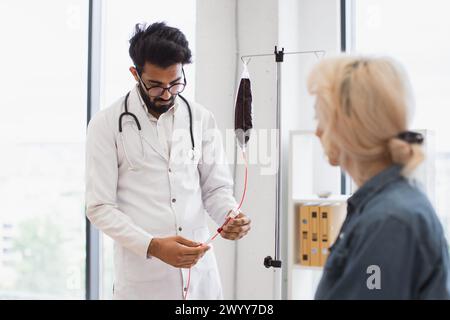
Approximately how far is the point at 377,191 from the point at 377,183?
0.02 m

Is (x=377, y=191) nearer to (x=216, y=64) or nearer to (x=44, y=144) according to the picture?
(x=216, y=64)

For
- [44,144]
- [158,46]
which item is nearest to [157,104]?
[158,46]

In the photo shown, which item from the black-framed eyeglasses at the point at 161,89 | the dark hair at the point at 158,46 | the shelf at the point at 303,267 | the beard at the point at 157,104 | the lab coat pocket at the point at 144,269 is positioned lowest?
the shelf at the point at 303,267

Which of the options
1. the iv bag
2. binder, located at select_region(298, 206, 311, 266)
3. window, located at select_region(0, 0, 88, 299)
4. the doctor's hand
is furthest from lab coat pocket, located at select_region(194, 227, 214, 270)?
window, located at select_region(0, 0, 88, 299)

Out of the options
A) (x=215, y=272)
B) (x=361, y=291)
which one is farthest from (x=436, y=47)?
(x=361, y=291)

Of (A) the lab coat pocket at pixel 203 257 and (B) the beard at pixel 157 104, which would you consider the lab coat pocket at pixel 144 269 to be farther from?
(B) the beard at pixel 157 104

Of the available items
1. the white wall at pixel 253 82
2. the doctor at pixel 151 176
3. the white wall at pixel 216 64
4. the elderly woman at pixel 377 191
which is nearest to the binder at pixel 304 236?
the white wall at pixel 253 82

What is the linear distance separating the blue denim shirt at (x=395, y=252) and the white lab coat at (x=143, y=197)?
89 cm

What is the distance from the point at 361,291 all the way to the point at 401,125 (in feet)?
1.05

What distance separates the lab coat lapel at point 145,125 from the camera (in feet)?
5.62

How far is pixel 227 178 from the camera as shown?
1848mm

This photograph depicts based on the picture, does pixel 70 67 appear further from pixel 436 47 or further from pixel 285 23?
pixel 436 47

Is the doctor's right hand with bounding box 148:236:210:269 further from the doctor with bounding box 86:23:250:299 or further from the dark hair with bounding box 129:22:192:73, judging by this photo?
the dark hair with bounding box 129:22:192:73

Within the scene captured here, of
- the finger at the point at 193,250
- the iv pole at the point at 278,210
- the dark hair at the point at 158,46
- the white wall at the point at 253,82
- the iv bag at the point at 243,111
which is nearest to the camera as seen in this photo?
the finger at the point at 193,250
